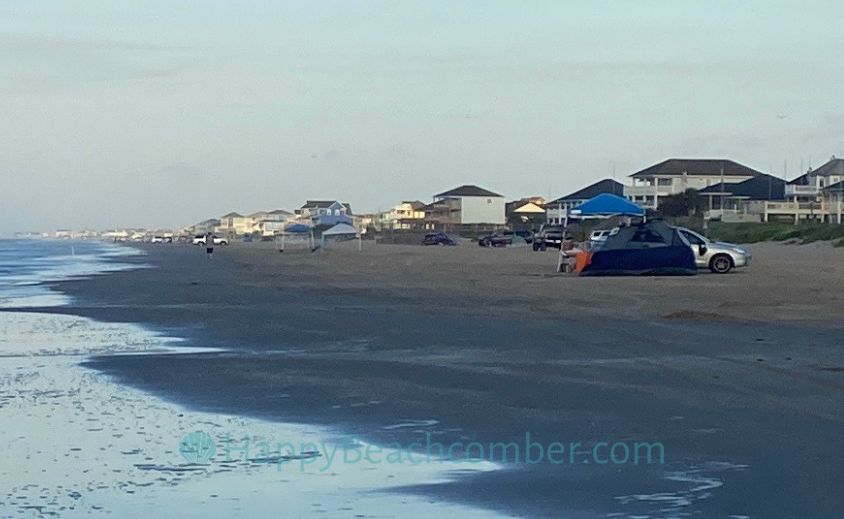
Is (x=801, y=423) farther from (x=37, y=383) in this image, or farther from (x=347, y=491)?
(x=37, y=383)

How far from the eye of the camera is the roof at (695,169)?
386 feet

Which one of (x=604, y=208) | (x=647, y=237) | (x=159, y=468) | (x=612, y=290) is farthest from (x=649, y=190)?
(x=159, y=468)

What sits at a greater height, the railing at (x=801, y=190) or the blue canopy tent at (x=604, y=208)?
the railing at (x=801, y=190)

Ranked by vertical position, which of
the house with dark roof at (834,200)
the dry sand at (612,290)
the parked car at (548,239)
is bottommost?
the dry sand at (612,290)

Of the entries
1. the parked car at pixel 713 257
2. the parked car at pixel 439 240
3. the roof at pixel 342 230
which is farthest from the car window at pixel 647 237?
the parked car at pixel 439 240

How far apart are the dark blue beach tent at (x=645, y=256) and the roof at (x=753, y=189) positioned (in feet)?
244

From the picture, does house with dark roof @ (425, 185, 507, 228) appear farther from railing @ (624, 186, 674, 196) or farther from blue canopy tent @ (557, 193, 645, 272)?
blue canopy tent @ (557, 193, 645, 272)

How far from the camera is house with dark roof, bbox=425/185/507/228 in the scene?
152875 mm

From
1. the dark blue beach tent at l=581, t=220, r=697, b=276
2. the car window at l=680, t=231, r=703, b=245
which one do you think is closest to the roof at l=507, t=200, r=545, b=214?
the car window at l=680, t=231, r=703, b=245

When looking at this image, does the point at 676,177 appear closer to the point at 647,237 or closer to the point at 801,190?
the point at 801,190

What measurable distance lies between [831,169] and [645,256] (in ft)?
259

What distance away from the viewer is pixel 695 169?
391ft

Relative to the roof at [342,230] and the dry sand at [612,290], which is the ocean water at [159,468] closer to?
Answer: the dry sand at [612,290]

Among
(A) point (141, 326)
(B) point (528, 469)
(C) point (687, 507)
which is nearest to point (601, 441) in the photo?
(B) point (528, 469)
